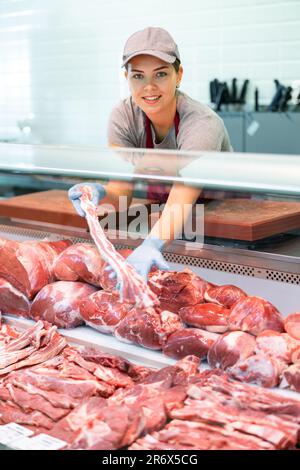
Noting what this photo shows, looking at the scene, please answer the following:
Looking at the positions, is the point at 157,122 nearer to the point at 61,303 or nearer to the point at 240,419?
the point at 61,303

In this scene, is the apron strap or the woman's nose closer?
the woman's nose

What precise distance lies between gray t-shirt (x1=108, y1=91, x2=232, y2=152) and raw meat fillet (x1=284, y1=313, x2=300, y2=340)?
0.79 meters

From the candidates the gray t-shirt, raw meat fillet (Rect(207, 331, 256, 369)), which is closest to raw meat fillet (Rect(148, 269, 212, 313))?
raw meat fillet (Rect(207, 331, 256, 369))

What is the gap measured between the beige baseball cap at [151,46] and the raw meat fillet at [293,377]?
1.22 metres

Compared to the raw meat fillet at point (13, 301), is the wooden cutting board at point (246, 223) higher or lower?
higher

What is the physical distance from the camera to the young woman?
1954 mm

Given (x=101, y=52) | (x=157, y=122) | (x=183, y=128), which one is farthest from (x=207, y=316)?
(x=101, y=52)

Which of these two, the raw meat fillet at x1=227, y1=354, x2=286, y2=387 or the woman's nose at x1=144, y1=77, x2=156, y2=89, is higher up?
the woman's nose at x1=144, y1=77, x2=156, y2=89

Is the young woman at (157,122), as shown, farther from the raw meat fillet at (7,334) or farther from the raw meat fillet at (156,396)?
the raw meat fillet at (7,334)

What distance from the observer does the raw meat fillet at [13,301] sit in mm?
2137

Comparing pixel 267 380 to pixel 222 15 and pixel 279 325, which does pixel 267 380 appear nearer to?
pixel 279 325

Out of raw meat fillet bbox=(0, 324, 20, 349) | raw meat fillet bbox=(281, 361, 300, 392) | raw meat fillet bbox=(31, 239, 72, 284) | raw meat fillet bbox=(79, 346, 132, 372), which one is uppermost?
raw meat fillet bbox=(31, 239, 72, 284)

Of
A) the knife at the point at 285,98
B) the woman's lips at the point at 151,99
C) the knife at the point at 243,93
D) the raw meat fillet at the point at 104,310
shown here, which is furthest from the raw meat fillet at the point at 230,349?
the knife at the point at 243,93

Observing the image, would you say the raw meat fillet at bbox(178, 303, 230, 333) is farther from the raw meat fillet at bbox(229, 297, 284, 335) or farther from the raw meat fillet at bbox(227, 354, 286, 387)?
the raw meat fillet at bbox(227, 354, 286, 387)
